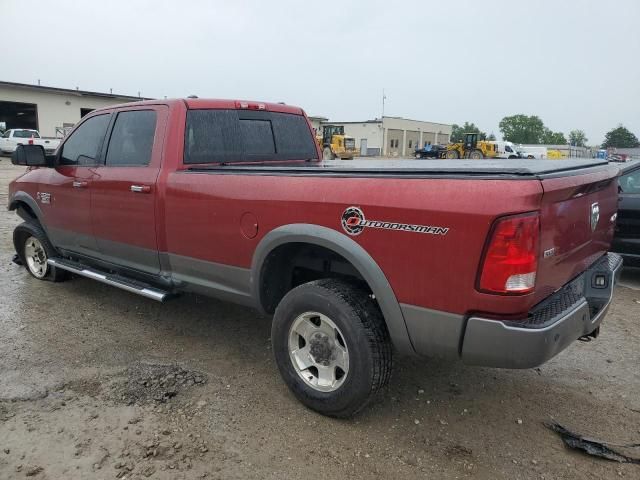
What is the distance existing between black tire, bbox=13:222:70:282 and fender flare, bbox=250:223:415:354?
3.55 metres

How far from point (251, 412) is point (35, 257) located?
400 cm

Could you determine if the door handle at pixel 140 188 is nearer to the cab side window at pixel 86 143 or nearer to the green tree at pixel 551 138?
the cab side window at pixel 86 143

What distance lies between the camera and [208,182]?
3516mm

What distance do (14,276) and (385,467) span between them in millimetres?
5270

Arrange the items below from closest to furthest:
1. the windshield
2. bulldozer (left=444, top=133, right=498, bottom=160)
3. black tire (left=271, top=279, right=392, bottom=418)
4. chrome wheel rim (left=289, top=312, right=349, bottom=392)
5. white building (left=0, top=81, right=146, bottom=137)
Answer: black tire (left=271, top=279, right=392, bottom=418)
chrome wheel rim (left=289, top=312, right=349, bottom=392)
the windshield
white building (left=0, top=81, right=146, bottom=137)
bulldozer (left=444, top=133, right=498, bottom=160)

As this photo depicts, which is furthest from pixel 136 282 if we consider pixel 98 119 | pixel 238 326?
pixel 98 119

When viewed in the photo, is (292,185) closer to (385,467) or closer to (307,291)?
(307,291)

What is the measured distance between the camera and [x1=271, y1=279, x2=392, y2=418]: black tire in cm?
280

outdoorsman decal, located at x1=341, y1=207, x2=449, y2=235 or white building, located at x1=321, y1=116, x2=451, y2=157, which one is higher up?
white building, located at x1=321, y1=116, x2=451, y2=157

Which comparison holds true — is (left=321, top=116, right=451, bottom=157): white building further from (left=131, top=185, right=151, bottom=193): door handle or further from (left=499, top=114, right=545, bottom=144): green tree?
(left=131, top=185, right=151, bottom=193): door handle

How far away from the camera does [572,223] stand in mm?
2662

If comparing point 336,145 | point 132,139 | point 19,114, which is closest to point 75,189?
point 132,139

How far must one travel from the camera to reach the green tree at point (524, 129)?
125m

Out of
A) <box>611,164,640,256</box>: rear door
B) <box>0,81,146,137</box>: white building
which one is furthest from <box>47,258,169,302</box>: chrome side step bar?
<box>0,81,146,137</box>: white building
